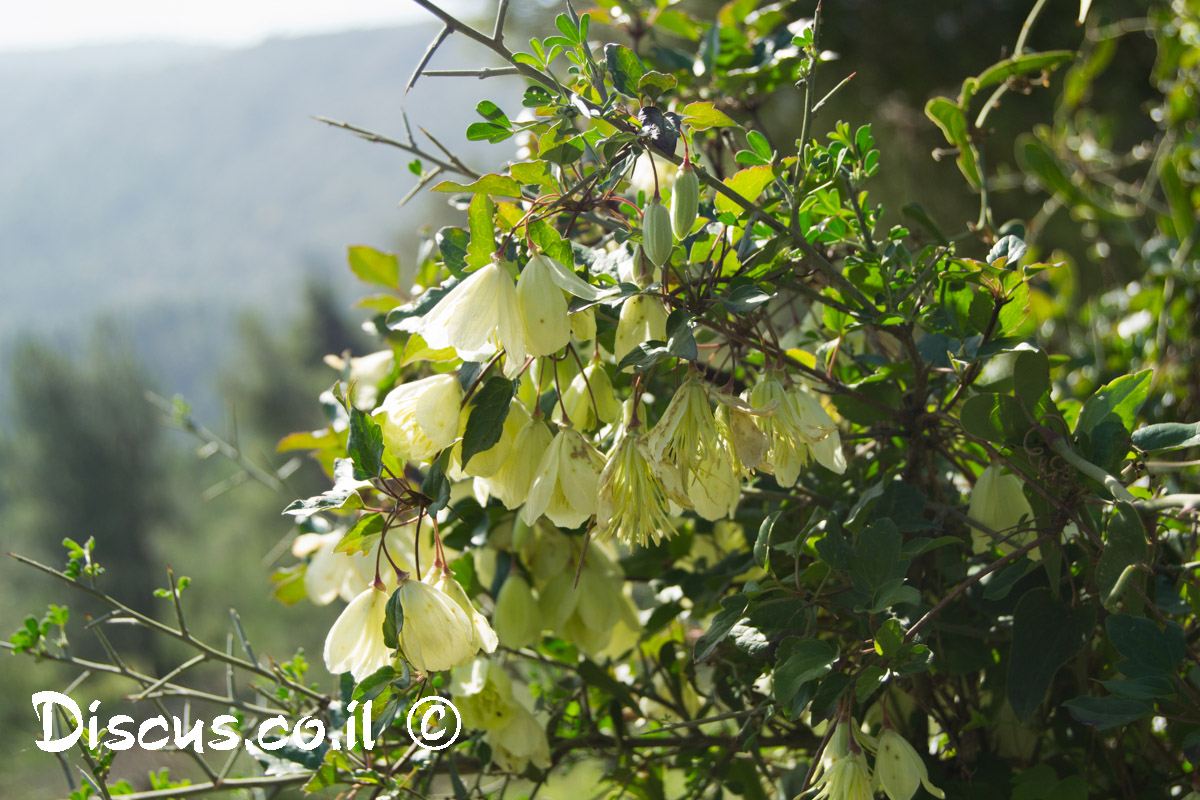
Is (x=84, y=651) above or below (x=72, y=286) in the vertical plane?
above

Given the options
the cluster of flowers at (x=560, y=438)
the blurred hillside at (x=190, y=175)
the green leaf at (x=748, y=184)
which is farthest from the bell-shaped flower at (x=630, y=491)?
the blurred hillside at (x=190, y=175)

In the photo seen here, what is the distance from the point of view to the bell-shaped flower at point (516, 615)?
445 millimetres

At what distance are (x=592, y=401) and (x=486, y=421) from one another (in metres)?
0.06

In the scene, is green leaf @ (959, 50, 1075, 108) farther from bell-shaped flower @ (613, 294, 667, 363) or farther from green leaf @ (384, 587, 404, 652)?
green leaf @ (384, 587, 404, 652)

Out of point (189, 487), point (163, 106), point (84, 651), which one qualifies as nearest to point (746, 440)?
point (84, 651)

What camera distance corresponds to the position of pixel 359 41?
46094 millimetres

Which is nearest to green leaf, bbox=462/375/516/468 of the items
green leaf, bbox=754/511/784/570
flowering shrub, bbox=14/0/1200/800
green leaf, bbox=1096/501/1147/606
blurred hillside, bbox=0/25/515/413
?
flowering shrub, bbox=14/0/1200/800

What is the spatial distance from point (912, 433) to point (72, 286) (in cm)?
4013

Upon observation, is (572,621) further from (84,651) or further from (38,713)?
(84,651)

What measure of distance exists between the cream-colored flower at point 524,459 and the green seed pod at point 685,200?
0.10 metres

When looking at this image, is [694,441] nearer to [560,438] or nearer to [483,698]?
[560,438]

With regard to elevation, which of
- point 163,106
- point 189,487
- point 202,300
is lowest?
point 202,300

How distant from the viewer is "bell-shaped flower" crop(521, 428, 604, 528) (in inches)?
13.0

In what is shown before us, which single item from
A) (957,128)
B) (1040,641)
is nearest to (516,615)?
(1040,641)
